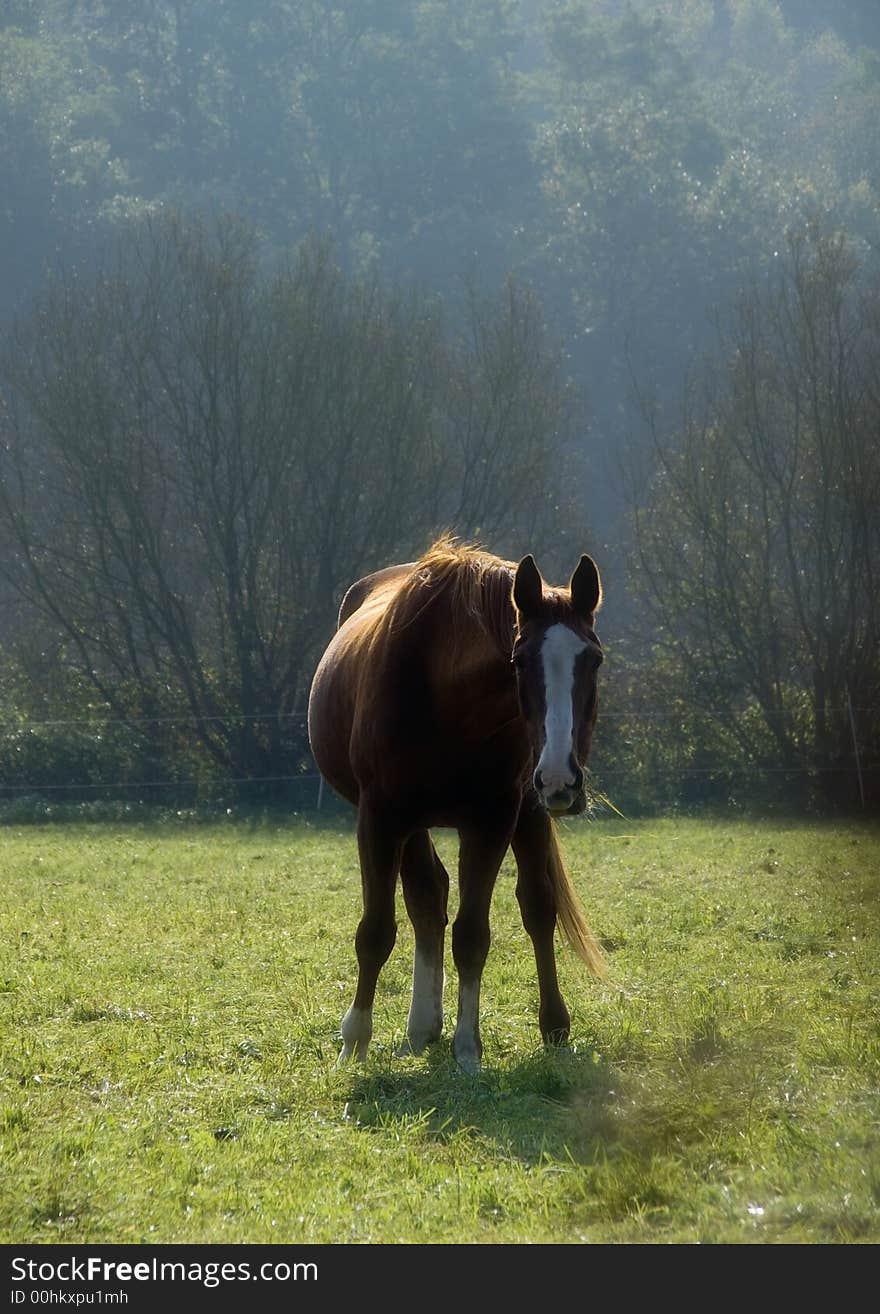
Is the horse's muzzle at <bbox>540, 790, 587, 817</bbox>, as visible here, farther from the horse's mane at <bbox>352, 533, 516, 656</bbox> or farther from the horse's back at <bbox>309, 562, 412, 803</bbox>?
the horse's back at <bbox>309, 562, 412, 803</bbox>

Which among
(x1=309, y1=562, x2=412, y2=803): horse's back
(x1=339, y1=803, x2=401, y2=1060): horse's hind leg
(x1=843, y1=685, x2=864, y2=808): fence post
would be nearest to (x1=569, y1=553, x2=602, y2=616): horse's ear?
(x1=339, y1=803, x2=401, y2=1060): horse's hind leg

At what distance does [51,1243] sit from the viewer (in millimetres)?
3805

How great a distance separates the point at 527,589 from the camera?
215 inches

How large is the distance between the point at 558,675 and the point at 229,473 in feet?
62.3

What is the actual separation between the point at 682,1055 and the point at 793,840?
1163 cm

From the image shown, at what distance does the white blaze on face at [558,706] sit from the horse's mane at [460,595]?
1.37ft

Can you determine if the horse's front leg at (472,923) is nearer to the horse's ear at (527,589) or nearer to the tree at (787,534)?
the horse's ear at (527,589)

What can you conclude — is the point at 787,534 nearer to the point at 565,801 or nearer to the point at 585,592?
the point at 585,592

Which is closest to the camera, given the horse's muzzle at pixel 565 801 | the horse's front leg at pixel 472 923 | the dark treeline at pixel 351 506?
the horse's muzzle at pixel 565 801

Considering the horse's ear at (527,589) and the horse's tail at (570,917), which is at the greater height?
the horse's ear at (527,589)

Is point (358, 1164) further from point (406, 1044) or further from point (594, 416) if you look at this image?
point (594, 416)

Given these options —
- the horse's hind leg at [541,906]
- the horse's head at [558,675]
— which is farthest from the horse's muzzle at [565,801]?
the horse's hind leg at [541,906]

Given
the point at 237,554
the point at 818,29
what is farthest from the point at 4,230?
the point at 818,29

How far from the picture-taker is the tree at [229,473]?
930 inches
